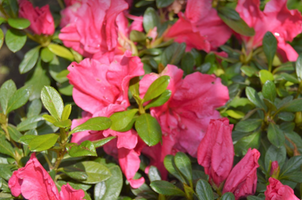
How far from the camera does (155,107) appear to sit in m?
1.28

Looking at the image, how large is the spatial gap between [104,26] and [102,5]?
82 mm

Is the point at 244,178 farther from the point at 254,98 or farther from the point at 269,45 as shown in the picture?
the point at 269,45

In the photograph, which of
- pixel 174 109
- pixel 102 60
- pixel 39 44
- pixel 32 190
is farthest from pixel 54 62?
pixel 32 190

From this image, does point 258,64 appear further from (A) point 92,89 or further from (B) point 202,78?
(A) point 92,89

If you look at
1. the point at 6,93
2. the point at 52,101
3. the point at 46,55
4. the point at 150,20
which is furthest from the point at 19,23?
the point at 150,20

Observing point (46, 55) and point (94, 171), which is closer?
point (94, 171)

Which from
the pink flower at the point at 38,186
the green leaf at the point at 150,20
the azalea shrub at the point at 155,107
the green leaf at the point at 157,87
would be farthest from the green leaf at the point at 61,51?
the pink flower at the point at 38,186

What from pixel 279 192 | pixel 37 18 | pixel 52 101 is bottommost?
pixel 279 192

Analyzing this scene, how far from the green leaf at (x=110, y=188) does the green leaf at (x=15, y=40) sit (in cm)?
67

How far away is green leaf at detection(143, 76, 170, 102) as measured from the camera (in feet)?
3.76

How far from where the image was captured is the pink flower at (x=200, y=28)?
4.89 feet

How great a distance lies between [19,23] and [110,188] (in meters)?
0.78

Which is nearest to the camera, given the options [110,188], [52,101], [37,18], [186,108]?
[52,101]

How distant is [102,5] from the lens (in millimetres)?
1312
